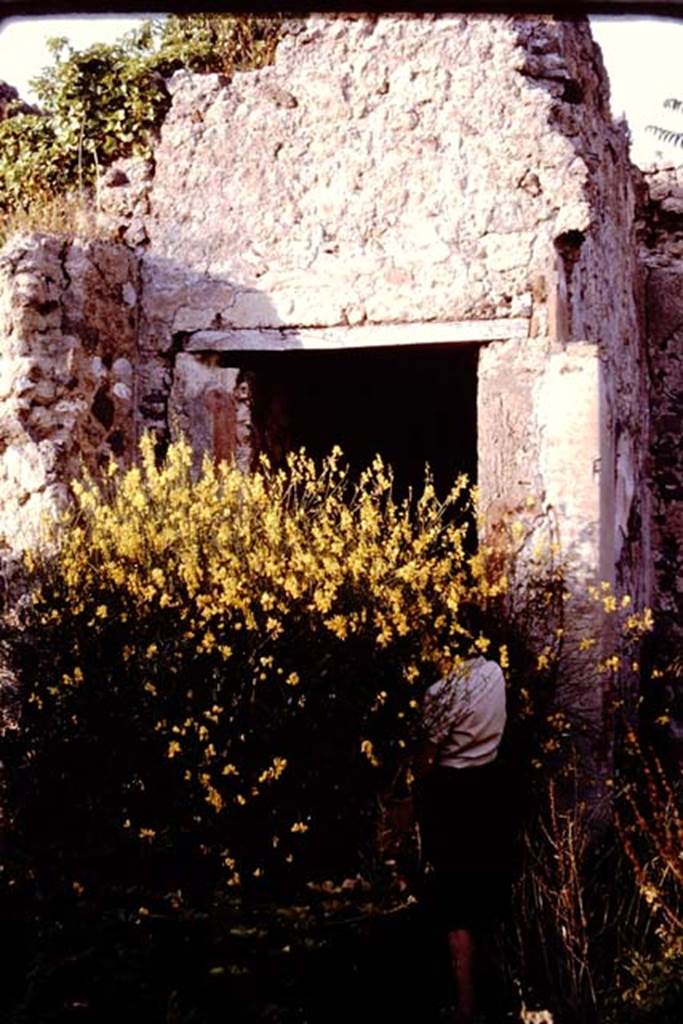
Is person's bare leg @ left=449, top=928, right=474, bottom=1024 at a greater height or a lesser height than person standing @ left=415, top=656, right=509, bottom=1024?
lesser

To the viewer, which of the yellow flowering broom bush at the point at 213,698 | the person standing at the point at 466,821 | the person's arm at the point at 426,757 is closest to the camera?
the person standing at the point at 466,821

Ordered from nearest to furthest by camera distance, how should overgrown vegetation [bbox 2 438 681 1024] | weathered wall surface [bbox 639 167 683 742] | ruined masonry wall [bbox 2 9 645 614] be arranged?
overgrown vegetation [bbox 2 438 681 1024] < ruined masonry wall [bbox 2 9 645 614] < weathered wall surface [bbox 639 167 683 742]

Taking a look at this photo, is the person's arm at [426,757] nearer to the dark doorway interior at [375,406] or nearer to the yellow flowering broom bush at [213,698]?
the yellow flowering broom bush at [213,698]

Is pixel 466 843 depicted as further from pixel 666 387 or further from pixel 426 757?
pixel 666 387

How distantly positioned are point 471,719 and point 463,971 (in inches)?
32.3

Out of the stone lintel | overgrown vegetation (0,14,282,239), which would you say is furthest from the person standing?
overgrown vegetation (0,14,282,239)

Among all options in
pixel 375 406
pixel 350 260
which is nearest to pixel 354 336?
pixel 350 260

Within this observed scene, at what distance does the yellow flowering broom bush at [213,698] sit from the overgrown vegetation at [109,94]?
2291 millimetres

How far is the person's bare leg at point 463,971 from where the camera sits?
4430 millimetres

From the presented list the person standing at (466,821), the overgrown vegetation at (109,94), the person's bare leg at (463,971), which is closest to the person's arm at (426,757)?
the person standing at (466,821)

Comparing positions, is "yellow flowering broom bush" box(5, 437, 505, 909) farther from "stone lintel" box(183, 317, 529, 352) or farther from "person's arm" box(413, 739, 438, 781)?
"stone lintel" box(183, 317, 529, 352)

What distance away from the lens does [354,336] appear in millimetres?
6258

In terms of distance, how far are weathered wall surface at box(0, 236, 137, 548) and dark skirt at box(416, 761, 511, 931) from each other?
2216 mm

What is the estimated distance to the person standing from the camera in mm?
4508
